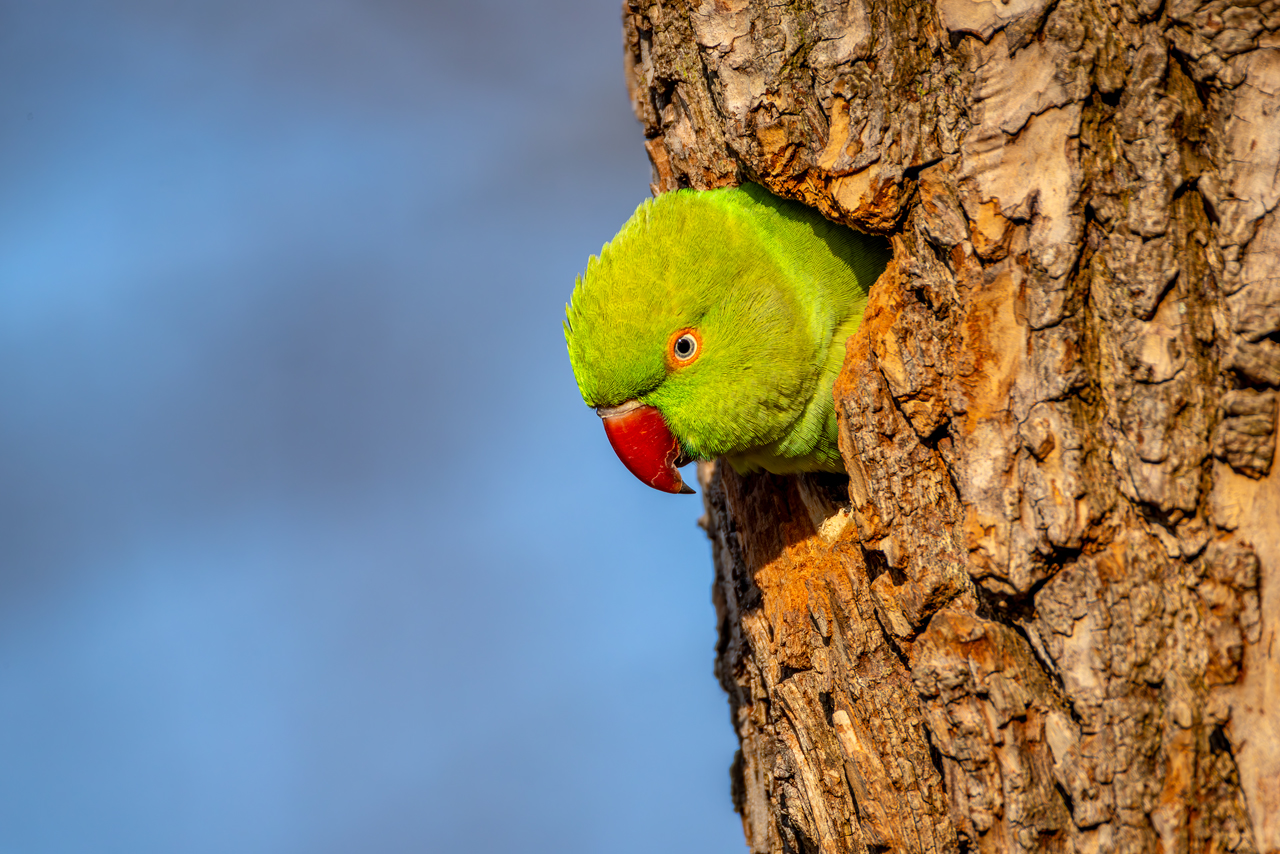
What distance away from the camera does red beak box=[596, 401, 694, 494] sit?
3.02 m

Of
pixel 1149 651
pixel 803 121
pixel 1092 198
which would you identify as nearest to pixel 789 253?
pixel 803 121

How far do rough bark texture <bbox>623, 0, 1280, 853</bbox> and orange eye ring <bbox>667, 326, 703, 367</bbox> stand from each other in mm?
562

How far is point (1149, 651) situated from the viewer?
1893 millimetres

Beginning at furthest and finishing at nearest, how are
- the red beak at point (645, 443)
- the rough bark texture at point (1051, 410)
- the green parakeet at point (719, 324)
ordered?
the red beak at point (645, 443)
the green parakeet at point (719, 324)
the rough bark texture at point (1051, 410)

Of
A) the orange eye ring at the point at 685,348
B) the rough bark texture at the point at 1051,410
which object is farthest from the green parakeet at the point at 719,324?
the rough bark texture at the point at 1051,410

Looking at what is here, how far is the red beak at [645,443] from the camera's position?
3.02 metres

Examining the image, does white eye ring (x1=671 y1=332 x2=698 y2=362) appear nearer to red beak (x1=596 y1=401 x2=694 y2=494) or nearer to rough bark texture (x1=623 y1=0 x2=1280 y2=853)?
red beak (x1=596 y1=401 x2=694 y2=494)

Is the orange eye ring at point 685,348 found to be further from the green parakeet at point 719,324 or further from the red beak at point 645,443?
the red beak at point 645,443

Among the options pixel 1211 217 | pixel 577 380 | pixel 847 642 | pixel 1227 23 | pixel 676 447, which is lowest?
pixel 847 642

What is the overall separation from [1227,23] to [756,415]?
61.5 inches

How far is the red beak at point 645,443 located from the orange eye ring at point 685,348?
0.20 meters

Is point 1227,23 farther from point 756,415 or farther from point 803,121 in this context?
point 756,415

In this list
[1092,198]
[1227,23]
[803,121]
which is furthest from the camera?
[803,121]

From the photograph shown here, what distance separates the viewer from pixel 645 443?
3.04 meters
